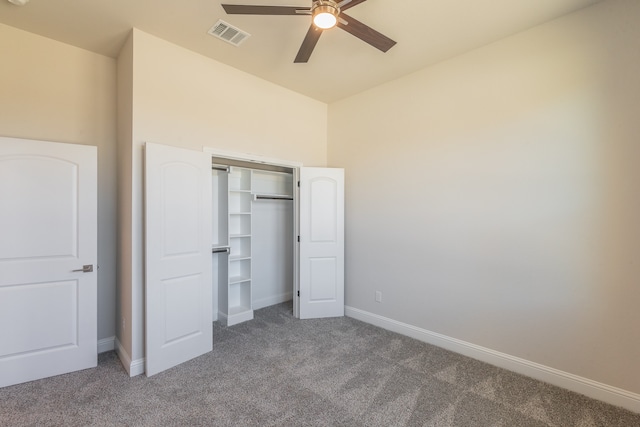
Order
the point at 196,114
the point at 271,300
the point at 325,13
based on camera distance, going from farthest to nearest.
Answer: the point at 271,300 → the point at 196,114 → the point at 325,13

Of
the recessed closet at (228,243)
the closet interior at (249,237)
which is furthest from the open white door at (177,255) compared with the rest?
the closet interior at (249,237)

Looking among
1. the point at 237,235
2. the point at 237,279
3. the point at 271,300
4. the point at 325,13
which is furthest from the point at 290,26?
the point at 271,300

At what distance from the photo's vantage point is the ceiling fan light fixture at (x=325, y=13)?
181cm

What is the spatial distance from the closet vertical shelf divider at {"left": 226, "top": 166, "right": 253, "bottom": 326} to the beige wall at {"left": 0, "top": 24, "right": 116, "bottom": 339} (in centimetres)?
133

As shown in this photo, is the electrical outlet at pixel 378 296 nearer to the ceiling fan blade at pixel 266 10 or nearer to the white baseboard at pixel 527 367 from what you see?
the white baseboard at pixel 527 367

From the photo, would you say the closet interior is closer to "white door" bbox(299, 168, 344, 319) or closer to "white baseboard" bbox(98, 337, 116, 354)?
"white door" bbox(299, 168, 344, 319)

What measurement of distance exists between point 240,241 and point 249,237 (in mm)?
171

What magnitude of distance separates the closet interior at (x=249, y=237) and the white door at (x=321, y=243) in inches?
14.3

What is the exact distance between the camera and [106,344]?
3014mm

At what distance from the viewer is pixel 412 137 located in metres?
3.38

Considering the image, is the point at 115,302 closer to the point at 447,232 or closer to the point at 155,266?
the point at 155,266

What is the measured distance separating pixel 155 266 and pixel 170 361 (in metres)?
0.93

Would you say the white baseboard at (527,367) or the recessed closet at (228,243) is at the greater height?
the recessed closet at (228,243)

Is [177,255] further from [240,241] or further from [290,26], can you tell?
[290,26]
